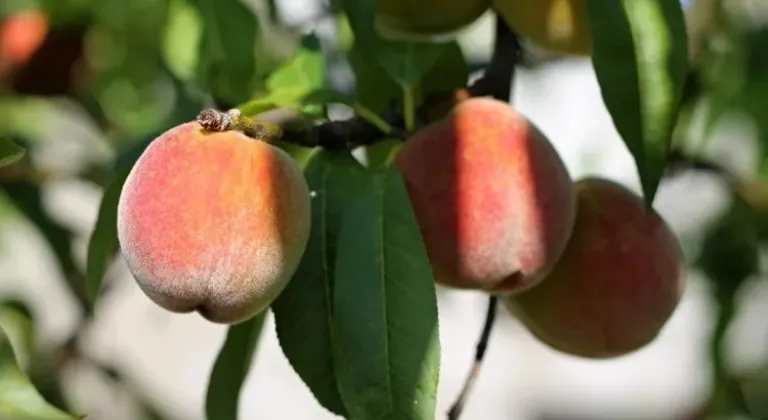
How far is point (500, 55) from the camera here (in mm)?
747

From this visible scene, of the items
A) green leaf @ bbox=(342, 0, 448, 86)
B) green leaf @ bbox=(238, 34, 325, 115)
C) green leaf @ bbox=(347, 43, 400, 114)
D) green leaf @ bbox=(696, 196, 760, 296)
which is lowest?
green leaf @ bbox=(696, 196, 760, 296)

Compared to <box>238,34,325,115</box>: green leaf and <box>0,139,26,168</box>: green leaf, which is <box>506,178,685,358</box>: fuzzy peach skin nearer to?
<box>238,34,325,115</box>: green leaf

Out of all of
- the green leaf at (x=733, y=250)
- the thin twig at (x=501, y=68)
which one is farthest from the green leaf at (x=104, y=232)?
the green leaf at (x=733, y=250)

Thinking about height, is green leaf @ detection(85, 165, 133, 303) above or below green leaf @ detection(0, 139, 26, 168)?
below

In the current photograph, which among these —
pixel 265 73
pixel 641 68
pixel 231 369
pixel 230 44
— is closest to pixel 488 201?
pixel 641 68

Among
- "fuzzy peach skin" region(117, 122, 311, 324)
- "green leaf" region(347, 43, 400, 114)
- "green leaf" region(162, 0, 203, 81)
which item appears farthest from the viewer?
"green leaf" region(162, 0, 203, 81)

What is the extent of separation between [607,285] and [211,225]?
324 mm

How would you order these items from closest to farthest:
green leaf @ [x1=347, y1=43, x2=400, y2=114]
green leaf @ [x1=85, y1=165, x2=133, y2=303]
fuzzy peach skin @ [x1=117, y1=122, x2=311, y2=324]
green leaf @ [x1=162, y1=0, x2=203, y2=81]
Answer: fuzzy peach skin @ [x1=117, y1=122, x2=311, y2=324], green leaf @ [x1=85, y1=165, x2=133, y2=303], green leaf @ [x1=347, y1=43, x2=400, y2=114], green leaf @ [x1=162, y1=0, x2=203, y2=81]

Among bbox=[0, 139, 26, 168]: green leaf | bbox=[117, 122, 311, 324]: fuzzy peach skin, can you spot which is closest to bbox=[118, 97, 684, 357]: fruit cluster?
bbox=[117, 122, 311, 324]: fuzzy peach skin

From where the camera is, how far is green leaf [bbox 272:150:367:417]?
0.57 meters

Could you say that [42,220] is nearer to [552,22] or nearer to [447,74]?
[447,74]

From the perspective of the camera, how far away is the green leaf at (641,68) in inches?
21.9

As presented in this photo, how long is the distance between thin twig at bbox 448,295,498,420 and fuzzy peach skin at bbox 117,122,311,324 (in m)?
0.19

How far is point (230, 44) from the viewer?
856 mm
